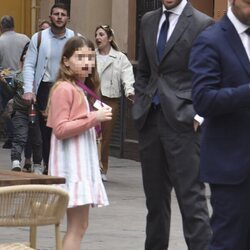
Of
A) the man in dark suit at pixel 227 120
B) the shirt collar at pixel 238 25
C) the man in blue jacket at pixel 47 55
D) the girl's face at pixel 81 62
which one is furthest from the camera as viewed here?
the man in blue jacket at pixel 47 55

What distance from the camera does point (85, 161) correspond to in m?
6.89

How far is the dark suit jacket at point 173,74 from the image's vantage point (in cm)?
705

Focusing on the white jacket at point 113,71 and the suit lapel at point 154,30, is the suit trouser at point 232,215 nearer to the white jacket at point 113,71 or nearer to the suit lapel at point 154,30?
the suit lapel at point 154,30

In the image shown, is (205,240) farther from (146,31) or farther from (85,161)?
(146,31)

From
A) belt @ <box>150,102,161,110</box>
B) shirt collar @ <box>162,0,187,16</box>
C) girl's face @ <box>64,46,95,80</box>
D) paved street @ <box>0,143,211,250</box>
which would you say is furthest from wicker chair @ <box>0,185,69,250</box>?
paved street @ <box>0,143,211,250</box>

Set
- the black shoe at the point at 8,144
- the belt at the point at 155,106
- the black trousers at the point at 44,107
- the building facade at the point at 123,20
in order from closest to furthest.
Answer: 1. the belt at the point at 155,106
2. the black trousers at the point at 44,107
3. the building facade at the point at 123,20
4. the black shoe at the point at 8,144

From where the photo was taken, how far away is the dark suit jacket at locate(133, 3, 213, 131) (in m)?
7.05

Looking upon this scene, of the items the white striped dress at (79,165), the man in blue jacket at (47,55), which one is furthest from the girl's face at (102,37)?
the white striped dress at (79,165)

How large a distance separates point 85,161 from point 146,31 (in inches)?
42.7

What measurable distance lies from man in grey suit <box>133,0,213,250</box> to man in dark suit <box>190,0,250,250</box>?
1.47 metres

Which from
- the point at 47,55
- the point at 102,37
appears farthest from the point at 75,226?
the point at 102,37

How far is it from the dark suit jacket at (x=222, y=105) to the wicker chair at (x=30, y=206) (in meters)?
0.84

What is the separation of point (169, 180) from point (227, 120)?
6.66 feet

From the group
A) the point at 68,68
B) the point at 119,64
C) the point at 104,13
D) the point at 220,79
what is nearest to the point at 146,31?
the point at 68,68
